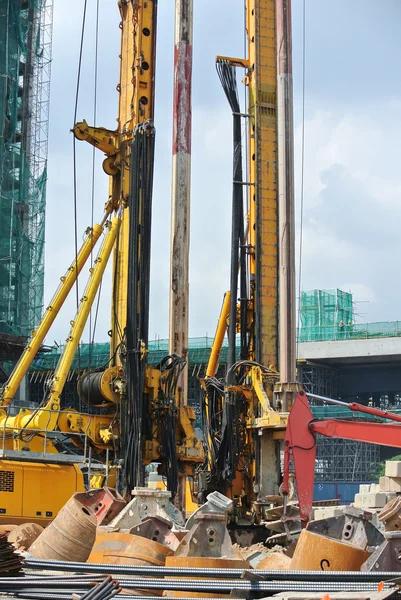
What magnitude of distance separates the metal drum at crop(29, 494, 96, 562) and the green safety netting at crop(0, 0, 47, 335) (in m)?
38.6

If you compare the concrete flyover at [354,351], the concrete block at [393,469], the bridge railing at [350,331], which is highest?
the bridge railing at [350,331]

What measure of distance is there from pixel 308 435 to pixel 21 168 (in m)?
41.6

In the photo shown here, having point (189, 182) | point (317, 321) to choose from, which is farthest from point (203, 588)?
point (317, 321)

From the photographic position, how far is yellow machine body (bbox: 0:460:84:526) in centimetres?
1652

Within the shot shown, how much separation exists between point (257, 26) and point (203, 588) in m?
20.4

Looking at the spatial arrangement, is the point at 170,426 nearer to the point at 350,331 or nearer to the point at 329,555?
the point at 329,555

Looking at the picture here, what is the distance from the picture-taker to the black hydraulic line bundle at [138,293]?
19.6 metres

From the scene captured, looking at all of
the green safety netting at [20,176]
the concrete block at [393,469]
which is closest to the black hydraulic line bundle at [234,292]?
Result: the concrete block at [393,469]

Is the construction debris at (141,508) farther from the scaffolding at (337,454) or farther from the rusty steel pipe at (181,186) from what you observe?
the scaffolding at (337,454)

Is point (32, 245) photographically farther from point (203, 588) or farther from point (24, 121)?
point (203, 588)

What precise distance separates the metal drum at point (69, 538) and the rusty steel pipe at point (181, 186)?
327 inches

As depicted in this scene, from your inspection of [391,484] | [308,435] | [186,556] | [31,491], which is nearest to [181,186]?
[391,484]

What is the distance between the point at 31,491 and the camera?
16.8 m

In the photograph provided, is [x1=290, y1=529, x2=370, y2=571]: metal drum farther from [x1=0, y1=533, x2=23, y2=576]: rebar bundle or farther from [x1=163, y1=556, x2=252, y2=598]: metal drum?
[x1=0, y1=533, x2=23, y2=576]: rebar bundle
